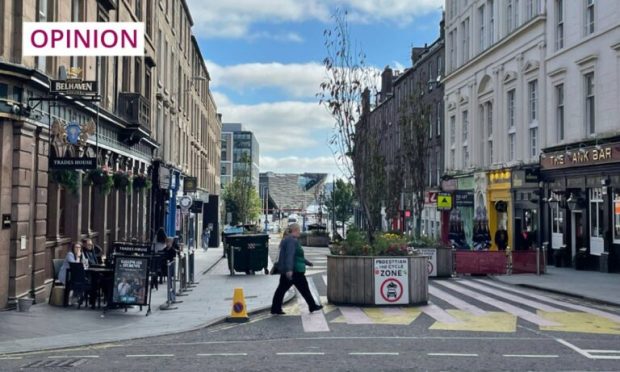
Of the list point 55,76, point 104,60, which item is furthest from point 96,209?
point 55,76

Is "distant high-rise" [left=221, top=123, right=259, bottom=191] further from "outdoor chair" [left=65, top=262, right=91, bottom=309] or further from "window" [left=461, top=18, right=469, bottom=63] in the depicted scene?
"outdoor chair" [left=65, top=262, right=91, bottom=309]

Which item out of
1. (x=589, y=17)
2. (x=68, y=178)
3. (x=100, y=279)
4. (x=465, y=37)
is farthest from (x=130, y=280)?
(x=465, y=37)

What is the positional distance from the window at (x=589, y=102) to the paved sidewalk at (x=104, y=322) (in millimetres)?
16223

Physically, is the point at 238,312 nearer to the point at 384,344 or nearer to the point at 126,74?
the point at 384,344

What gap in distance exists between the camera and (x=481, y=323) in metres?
12.6

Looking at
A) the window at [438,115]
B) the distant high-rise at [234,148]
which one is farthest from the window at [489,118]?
the distant high-rise at [234,148]

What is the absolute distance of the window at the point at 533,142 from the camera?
32787 mm

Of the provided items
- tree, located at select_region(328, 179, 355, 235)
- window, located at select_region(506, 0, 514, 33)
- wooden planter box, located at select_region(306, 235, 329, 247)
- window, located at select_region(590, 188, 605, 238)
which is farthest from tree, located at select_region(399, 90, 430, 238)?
tree, located at select_region(328, 179, 355, 235)

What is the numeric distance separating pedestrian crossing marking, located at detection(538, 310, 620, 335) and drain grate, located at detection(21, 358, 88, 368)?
7.62 m

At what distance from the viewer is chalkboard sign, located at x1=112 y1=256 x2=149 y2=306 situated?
46.2 ft

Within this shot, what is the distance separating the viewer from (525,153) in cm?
3353

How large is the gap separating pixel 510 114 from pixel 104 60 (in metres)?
22.1

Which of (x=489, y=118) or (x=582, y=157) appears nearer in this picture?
(x=582, y=157)

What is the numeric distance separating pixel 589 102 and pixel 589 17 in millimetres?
3425
